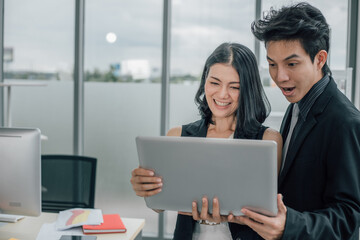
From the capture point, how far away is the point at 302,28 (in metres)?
1.14

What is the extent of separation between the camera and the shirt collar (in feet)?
3.83

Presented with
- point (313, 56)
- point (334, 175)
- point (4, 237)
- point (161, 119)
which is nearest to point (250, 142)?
point (334, 175)

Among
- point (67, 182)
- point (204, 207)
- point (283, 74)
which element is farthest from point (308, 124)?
point (67, 182)

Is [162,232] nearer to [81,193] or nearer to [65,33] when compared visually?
[81,193]

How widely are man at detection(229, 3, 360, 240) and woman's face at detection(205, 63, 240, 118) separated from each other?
153 mm

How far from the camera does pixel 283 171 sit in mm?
1176

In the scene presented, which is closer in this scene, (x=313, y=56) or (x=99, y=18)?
(x=313, y=56)

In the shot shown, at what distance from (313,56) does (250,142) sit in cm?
39

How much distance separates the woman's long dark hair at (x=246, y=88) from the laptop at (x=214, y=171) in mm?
323

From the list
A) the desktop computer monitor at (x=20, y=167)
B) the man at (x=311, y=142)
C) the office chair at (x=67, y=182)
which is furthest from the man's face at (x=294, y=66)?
the office chair at (x=67, y=182)

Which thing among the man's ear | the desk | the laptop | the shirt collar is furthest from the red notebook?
the man's ear

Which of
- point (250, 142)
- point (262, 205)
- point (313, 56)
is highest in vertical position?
point (313, 56)

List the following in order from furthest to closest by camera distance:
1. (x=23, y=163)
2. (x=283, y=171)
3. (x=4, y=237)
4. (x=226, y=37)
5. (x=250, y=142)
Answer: (x=226, y=37), (x=4, y=237), (x=23, y=163), (x=283, y=171), (x=250, y=142)

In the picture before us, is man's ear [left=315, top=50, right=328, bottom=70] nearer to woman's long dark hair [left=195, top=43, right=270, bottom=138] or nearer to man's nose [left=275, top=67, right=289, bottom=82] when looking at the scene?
man's nose [left=275, top=67, right=289, bottom=82]
